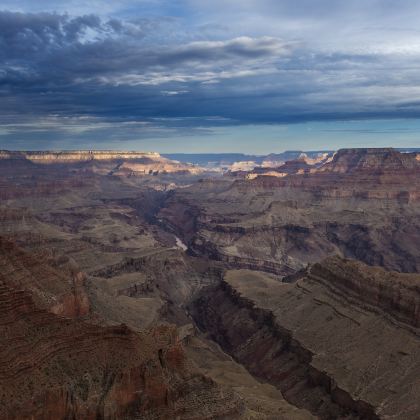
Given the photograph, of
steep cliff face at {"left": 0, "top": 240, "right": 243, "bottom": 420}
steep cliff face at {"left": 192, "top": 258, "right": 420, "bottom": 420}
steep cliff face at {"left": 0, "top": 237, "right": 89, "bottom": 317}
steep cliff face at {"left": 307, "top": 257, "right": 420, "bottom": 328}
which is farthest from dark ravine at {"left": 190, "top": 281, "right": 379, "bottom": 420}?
steep cliff face at {"left": 0, "top": 237, "right": 89, "bottom": 317}

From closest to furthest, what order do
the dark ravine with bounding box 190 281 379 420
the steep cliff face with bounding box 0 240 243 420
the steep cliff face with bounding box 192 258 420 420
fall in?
the steep cliff face with bounding box 0 240 243 420
the steep cliff face with bounding box 192 258 420 420
the dark ravine with bounding box 190 281 379 420

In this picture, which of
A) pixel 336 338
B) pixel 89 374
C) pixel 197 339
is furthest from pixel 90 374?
pixel 197 339

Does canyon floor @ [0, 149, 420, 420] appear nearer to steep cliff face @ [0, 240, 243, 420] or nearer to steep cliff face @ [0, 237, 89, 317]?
steep cliff face @ [0, 240, 243, 420]

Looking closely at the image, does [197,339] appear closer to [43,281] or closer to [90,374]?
[43,281]

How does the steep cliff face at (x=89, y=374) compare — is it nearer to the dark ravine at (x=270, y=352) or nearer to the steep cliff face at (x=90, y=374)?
the steep cliff face at (x=90, y=374)

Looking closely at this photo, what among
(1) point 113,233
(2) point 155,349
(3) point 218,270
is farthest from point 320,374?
(1) point 113,233

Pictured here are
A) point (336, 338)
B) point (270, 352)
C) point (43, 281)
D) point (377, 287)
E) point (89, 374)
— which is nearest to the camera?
point (89, 374)

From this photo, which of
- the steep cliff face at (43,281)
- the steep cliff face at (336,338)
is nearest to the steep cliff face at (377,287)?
the steep cliff face at (336,338)
